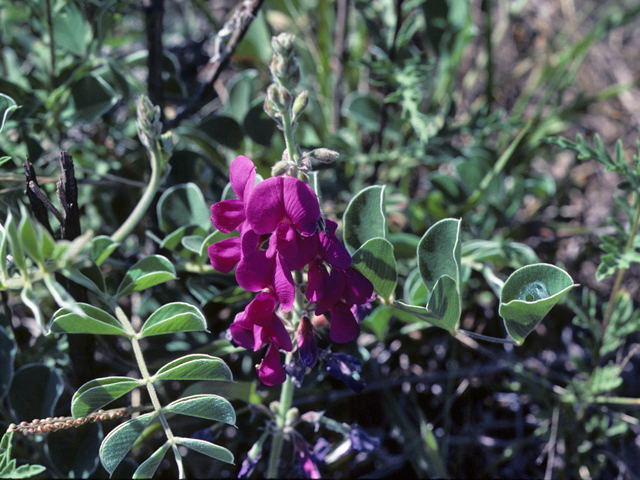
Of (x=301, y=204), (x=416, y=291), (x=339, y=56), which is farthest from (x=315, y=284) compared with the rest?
(x=339, y=56)

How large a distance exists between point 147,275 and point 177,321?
0.16 metres

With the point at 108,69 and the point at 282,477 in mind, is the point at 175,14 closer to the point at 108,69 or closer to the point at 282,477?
the point at 108,69

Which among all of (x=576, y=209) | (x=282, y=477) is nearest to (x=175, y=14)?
(x=576, y=209)

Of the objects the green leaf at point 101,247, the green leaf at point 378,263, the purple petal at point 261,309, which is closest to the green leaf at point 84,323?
the green leaf at point 101,247

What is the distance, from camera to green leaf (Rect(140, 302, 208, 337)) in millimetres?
1112

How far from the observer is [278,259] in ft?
3.51

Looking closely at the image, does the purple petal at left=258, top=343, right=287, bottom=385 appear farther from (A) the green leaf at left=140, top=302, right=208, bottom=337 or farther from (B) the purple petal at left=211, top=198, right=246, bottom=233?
(B) the purple petal at left=211, top=198, right=246, bottom=233

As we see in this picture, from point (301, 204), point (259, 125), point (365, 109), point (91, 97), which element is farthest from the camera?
point (365, 109)

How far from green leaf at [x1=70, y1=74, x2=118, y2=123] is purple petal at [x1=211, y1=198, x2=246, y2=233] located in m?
0.72

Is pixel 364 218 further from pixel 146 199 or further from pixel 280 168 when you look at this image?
pixel 146 199

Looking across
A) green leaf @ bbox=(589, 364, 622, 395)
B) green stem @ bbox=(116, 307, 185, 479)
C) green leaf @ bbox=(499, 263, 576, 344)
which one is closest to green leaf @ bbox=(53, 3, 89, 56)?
green stem @ bbox=(116, 307, 185, 479)

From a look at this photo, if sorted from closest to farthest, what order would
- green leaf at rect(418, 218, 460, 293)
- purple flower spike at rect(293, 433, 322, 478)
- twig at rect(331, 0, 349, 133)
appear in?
1. green leaf at rect(418, 218, 460, 293)
2. purple flower spike at rect(293, 433, 322, 478)
3. twig at rect(331, 0, 349, 133)

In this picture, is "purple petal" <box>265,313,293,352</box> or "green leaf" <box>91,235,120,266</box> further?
"green leaf" <box>91,235,120,266</box>

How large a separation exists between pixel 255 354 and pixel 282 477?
384mm
